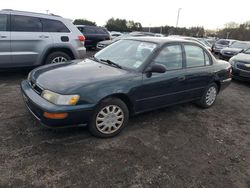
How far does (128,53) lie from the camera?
403cm

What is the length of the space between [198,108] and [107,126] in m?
2.58

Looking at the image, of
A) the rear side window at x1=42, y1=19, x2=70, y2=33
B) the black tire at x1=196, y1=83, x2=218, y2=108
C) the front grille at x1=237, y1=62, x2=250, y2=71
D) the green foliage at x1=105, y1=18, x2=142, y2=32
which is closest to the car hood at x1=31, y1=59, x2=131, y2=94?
the black tire at x1=196, y1=83, x2=218, y2=108

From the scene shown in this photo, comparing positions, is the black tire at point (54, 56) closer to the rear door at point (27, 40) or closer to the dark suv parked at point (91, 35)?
the rear door at point (27, 40)

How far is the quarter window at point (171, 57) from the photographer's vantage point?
153 inches

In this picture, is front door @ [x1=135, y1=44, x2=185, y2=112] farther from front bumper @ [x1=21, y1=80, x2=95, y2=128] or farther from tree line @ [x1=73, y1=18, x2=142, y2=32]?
tree line @ [x1=73, y1=18, x2=142, y2=32]

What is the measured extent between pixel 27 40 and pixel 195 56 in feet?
13.6

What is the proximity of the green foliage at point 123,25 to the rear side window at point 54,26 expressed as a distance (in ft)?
153

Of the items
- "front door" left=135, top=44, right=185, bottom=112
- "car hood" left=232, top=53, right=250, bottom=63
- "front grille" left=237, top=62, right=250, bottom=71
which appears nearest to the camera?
"front door" left=135, top=44, right=185, bottom=112

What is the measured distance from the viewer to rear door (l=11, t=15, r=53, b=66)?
5.60 meters

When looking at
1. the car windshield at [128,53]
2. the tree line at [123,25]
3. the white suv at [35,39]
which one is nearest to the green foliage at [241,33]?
the tree line at [123,25]

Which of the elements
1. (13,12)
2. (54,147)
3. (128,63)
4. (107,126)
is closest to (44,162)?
(54,147)

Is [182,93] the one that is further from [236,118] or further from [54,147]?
[54,147]

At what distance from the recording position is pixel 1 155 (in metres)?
2.84

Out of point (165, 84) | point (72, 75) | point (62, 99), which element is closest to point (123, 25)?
point (165, 84)
